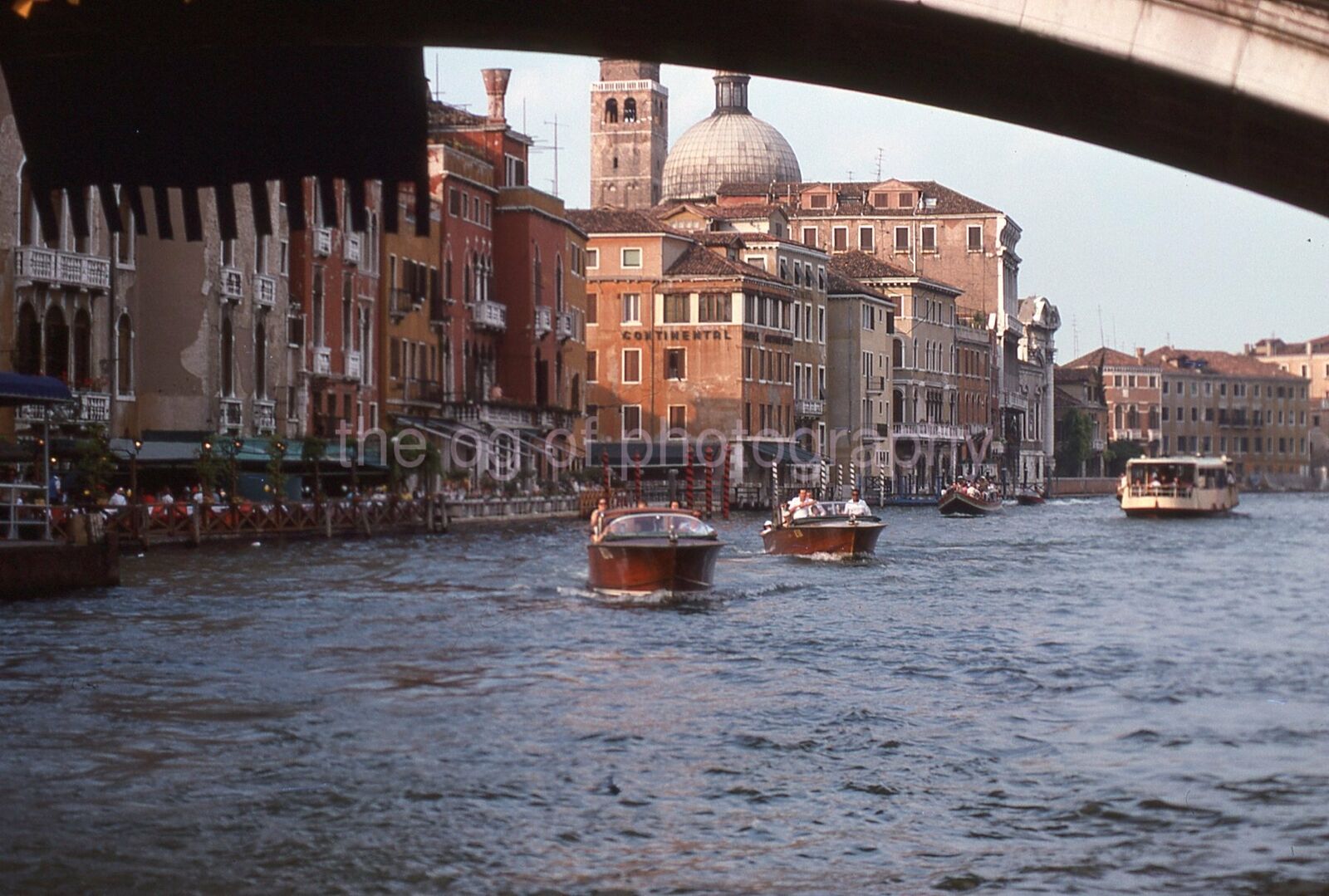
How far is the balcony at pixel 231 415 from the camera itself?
44.7m

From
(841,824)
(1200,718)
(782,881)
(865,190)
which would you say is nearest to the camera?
(782,881)

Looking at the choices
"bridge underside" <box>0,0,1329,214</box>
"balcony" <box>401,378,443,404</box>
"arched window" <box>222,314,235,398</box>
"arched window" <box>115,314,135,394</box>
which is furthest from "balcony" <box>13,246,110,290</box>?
"bridge underside" <box>0,0,1329,214</box>

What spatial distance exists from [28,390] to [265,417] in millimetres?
→ 20405

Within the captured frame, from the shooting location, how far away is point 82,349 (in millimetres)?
39500

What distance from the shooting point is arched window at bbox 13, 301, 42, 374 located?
121 feet

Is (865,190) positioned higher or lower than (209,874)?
higher

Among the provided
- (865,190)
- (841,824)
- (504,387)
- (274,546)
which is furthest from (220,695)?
(865,190)

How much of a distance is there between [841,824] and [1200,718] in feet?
18.8

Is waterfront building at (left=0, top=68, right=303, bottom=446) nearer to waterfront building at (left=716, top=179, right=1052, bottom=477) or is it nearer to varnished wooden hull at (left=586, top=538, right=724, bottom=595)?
varnished wooden hull at (left=586, top=538, right=724, bottom=595)

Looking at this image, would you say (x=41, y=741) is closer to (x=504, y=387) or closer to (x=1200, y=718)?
(x=1200, y=718)

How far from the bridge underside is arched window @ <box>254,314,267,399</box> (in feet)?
140

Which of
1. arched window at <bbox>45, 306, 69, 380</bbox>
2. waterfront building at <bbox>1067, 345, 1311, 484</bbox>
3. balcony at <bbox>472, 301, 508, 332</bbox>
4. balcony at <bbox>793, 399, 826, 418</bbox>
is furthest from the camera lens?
waterfront building at <bbox>1067, 345, 1311, 484</bbox>

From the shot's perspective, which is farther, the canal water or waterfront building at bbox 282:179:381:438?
waterfront building at bbox 282:179:381:438

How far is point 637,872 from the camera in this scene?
11.3m
